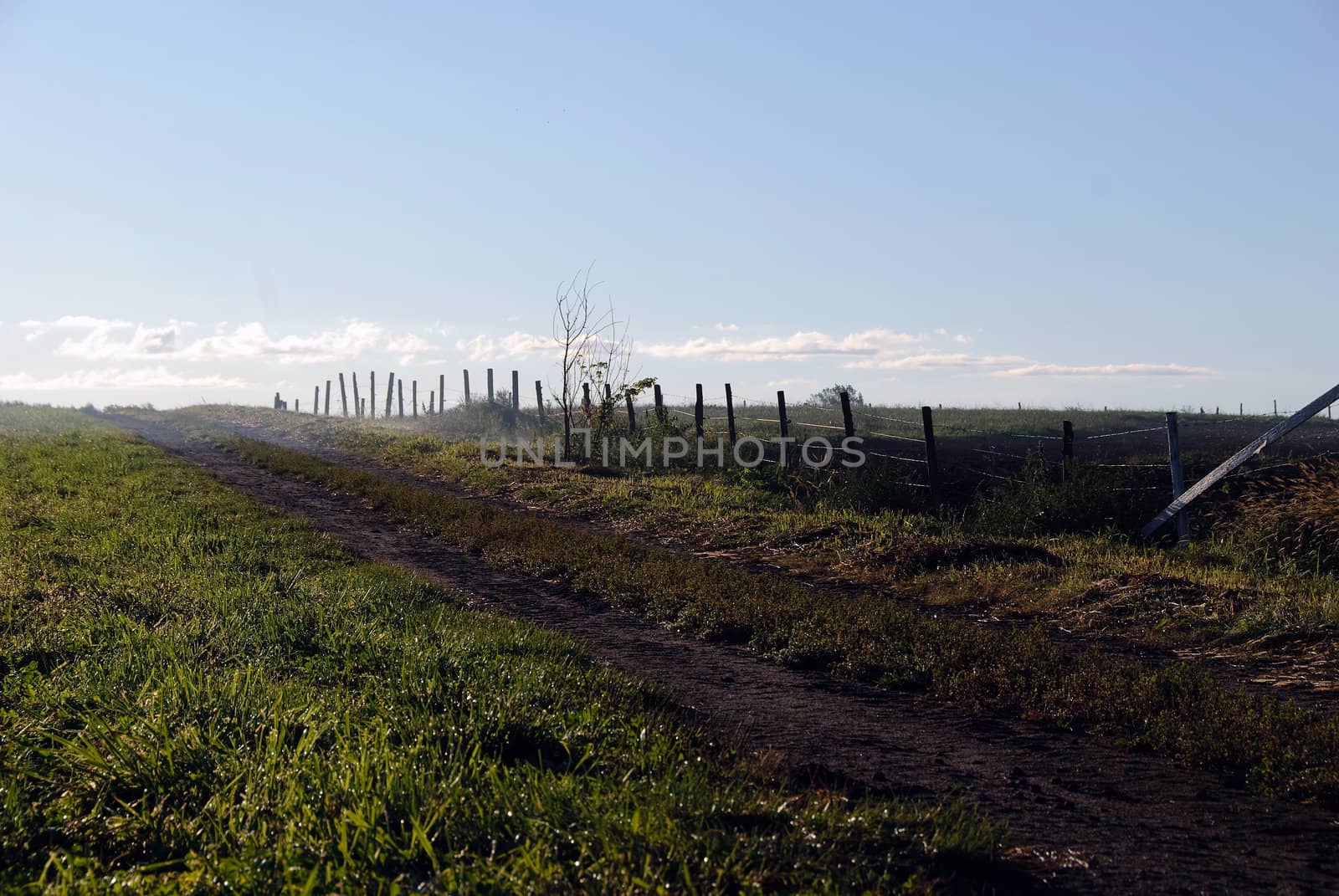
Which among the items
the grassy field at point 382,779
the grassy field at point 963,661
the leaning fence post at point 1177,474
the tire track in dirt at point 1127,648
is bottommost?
the tire track in dirt at point 1127,648

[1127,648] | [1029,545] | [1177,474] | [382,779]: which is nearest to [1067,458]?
[1177,474]

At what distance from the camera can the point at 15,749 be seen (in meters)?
4.62

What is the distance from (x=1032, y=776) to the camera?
4.93 meters

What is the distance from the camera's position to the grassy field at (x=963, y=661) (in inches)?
202

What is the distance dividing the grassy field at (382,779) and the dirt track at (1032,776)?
0.42m

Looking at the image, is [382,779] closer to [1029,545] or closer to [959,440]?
[1029,545]

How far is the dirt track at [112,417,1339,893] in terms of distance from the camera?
3859 mm

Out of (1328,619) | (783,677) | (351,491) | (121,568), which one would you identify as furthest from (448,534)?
(1328,619)

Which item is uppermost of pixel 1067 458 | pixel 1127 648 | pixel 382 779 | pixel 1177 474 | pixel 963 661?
pixel 1067 458

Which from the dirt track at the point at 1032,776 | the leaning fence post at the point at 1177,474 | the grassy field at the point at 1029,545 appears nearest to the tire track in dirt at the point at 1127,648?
the grassy field at the point at 1029,545

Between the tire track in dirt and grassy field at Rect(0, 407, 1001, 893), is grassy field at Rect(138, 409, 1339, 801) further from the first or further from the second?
grassy field at Rect(0, 407, 1001, 893)

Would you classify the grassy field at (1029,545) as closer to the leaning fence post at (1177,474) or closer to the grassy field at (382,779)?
the leaning fence post at (1177,474)

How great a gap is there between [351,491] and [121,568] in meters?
9.11

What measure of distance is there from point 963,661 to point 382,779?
13.9 ft
